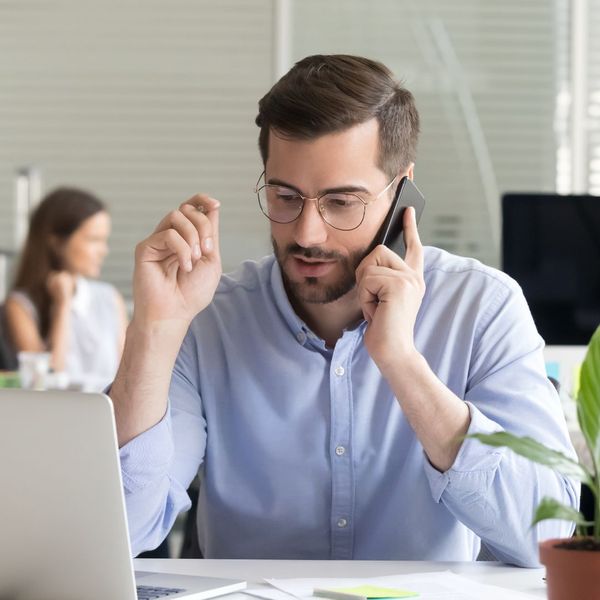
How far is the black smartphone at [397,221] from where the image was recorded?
71.2 inches

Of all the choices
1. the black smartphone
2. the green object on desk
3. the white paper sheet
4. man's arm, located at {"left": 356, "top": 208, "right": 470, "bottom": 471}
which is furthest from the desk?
the green object on desk

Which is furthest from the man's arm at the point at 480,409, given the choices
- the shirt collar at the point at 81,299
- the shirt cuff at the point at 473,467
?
the shirt collar at the point at 81,299

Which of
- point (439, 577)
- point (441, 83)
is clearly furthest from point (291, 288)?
point (441, 83)

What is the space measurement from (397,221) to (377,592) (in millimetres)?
695

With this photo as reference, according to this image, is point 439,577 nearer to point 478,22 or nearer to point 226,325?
point 226,325

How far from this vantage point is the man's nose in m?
1.70

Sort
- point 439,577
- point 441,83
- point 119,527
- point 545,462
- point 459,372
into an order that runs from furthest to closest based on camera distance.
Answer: point 441,83
point 459,372
point 439,577
point 119,527
point 545,462

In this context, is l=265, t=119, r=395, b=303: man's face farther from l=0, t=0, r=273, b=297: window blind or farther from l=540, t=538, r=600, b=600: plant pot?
l=0, t=0, r=273, b=297: window blind

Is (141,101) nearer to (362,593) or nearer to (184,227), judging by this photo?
(184,227)

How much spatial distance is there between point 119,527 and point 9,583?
6.1 inches

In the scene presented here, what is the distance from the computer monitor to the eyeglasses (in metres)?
1.24

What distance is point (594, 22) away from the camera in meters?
5.20

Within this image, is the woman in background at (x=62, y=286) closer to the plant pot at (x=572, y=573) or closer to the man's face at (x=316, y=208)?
the man's face at (x=316, y=208)

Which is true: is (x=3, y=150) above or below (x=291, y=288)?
above
